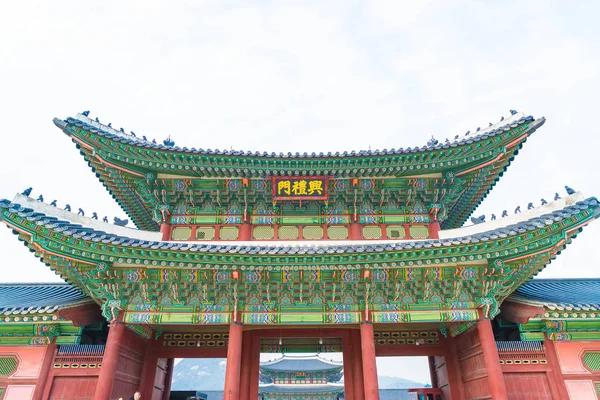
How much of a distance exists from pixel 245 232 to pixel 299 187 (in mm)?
2422

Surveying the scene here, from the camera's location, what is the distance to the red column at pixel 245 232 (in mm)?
12904

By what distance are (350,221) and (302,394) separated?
75.0ft

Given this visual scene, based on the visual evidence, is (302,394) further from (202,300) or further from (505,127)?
(505,127)

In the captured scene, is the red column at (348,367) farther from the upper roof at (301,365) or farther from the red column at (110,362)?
the upper roof at (301,365)

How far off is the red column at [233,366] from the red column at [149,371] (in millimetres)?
3614

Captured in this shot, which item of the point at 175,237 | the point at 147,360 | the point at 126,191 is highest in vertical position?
the point at 126,191

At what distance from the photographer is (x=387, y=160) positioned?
40.9 ft

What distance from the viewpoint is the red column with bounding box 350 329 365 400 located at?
1128 centimetres

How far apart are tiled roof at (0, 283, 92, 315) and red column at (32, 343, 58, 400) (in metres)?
1.27

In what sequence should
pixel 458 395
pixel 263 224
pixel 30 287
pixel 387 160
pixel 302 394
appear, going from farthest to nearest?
pixel 302 394 → pixel 30 287 → pixel 263 224 → pixel 387 160 → pixel 458 395

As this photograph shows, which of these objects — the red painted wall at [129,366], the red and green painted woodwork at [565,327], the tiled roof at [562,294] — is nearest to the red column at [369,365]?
the red and green painted woodwork at [565,327]

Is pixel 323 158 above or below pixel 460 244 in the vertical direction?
above

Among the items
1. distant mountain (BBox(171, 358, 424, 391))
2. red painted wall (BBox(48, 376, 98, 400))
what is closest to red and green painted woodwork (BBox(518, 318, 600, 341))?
red painted wall (BBox(48, 376, 98, 400))

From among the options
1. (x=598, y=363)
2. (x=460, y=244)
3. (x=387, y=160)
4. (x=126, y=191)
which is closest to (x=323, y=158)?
(x=387, y=160)
